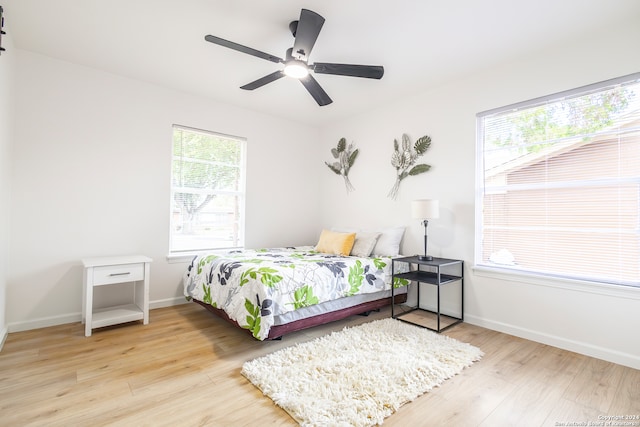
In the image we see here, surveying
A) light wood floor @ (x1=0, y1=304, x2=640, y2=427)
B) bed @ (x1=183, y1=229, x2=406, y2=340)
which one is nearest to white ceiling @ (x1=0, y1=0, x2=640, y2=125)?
bed @ (x1=183, y1=229, x2=406, y2=340)

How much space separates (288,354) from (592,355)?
7.96 feet

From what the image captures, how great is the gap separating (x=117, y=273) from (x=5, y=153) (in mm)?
1333

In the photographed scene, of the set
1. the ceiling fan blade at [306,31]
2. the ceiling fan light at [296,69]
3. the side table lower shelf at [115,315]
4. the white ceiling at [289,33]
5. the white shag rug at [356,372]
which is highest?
the white ceiling at [289,33]

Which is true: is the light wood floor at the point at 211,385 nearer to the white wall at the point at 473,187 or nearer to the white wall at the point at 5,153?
the white wall at the point at 473,187

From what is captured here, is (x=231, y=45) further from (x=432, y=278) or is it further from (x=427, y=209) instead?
(x=432, y=278)

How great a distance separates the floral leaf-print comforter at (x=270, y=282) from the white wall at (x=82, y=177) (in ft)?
2.87

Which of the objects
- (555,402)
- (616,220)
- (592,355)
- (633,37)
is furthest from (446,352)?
(633,37)

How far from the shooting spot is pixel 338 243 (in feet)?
12.4

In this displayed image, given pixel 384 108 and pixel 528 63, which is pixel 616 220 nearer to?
pixel 528 63

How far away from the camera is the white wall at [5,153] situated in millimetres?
2443

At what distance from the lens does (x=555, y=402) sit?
184 cm

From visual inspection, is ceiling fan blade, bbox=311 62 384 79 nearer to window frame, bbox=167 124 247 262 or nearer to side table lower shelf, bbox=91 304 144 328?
window frame, bbox=167 124 247 262

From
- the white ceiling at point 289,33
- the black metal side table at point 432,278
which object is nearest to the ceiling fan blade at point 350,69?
the white ceiling at point 289,33

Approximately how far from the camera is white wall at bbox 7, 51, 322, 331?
2867 millimetres
